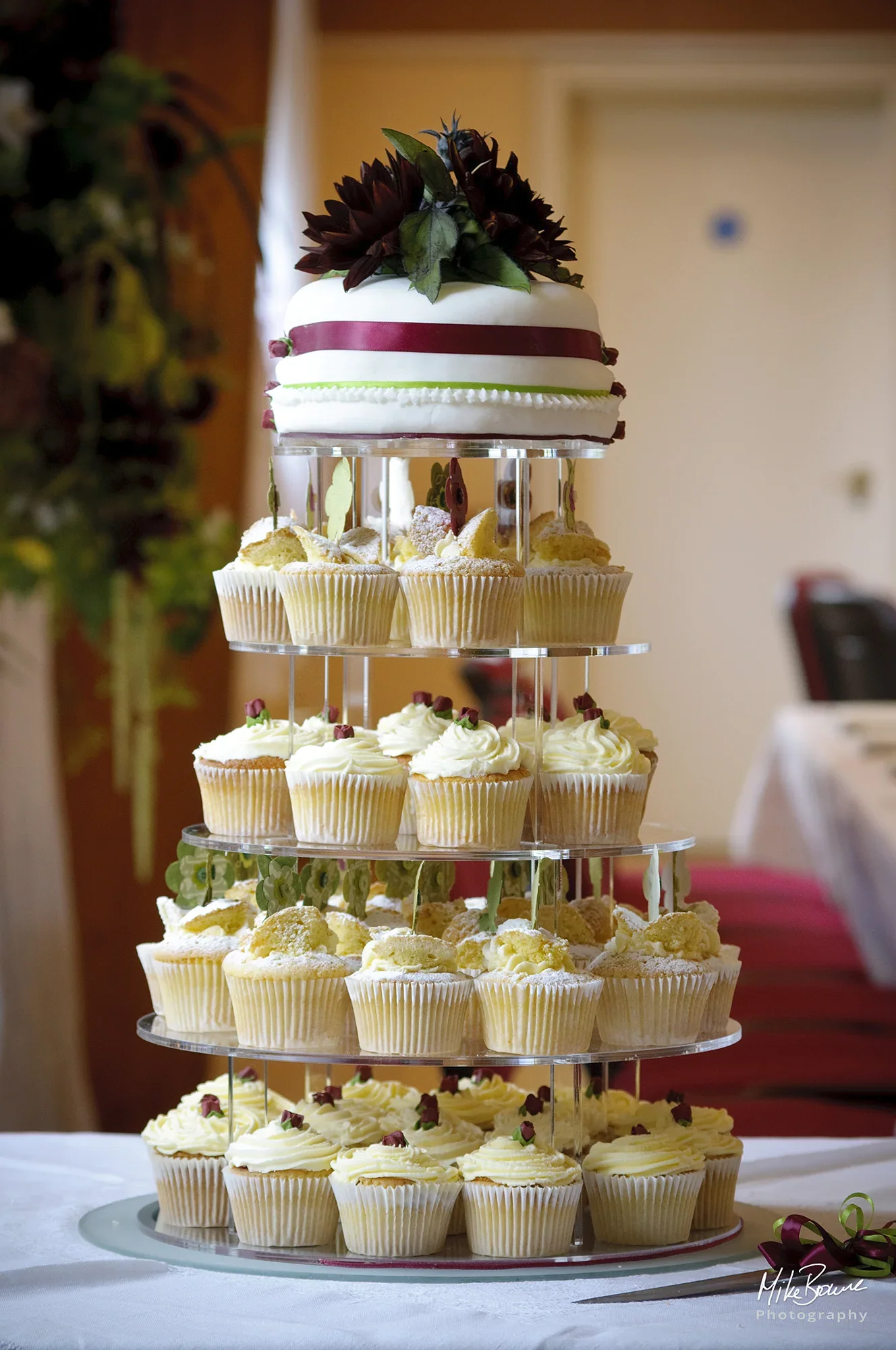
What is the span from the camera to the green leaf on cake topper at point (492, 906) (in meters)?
1.61

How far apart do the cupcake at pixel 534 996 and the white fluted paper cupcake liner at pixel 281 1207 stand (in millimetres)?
203

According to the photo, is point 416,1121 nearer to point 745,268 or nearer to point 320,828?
point 320,828

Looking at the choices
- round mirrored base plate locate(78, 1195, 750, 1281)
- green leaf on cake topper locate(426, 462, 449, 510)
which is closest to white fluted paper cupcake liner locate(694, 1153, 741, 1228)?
round mirrored base plate locate(78, 1195, 750, 1281)

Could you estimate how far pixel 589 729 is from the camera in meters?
1.66

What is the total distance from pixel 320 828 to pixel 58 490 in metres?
0.38

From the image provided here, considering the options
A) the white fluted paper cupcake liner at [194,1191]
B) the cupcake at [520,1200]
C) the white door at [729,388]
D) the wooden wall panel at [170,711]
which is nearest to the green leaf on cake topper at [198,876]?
the white fluted paper cupcake liner at [194,1191]

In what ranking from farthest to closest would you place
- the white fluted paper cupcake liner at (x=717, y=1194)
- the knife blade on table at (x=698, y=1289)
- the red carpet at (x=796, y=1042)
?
1. the red carpet at (x=796, y=1042)
2. the white fluted paper cupcake liner at (x=717, y=1194)
3. the knife blade on table at (x=698, y=1289)

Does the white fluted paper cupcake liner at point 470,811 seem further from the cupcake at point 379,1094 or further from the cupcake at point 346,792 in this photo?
the cupcake at point 379,1094

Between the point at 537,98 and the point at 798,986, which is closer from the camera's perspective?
the point at 798,986

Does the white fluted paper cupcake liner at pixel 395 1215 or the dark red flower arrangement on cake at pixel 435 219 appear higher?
the dark red flower arrangement on cake at pixel 435 219

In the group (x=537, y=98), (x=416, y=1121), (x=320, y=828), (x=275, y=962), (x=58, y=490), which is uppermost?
(x=537, y=98)

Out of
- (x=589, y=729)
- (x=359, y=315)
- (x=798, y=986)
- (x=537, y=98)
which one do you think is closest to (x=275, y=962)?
(x=589, y=729)

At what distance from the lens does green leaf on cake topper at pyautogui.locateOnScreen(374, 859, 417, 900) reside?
1.78m

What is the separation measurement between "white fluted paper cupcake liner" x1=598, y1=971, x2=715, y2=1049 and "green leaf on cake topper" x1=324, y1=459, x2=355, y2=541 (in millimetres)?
495
